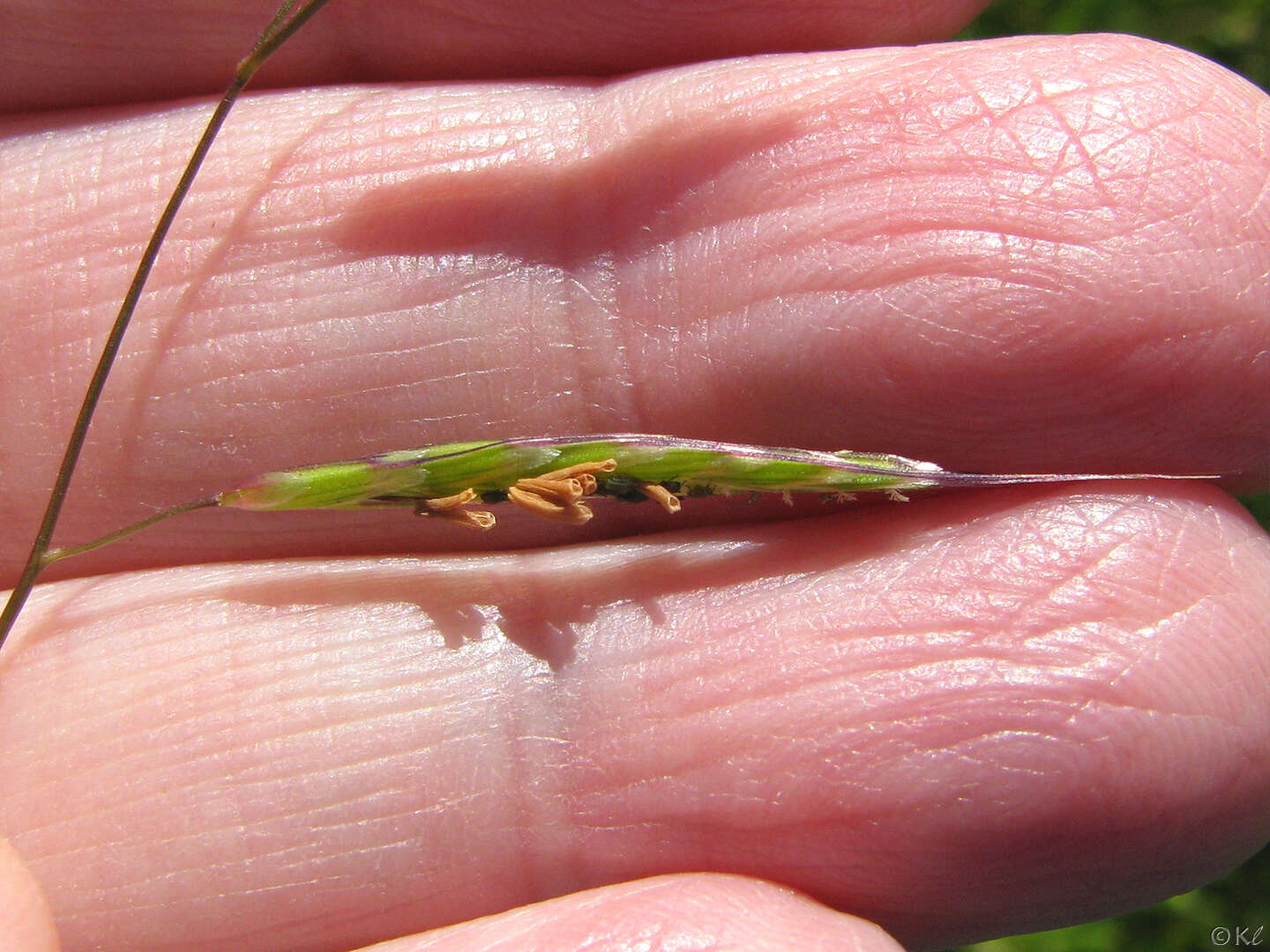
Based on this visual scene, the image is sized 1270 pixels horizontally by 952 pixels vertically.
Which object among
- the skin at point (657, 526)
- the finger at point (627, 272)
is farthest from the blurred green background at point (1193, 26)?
the finger at point (627, 272)

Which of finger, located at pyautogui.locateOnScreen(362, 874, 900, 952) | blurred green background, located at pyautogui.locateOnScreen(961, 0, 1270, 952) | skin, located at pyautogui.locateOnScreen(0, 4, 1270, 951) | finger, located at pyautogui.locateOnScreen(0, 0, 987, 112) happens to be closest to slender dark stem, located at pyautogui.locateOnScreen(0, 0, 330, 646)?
skin, located at pyautogui.locateOnScreen(0, 4, 1270, 951)

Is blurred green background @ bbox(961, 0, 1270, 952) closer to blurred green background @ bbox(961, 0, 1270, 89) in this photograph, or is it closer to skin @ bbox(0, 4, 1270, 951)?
blurred green background @ bbox(961, 0, 1270, 89)

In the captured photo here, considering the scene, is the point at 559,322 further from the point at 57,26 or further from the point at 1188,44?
the point at 1188,44

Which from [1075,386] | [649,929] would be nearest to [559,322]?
[1075,386]

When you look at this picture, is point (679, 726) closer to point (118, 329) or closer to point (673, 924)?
point (673, 924)

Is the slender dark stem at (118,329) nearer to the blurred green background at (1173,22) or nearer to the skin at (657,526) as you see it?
the skin at (657,526)
